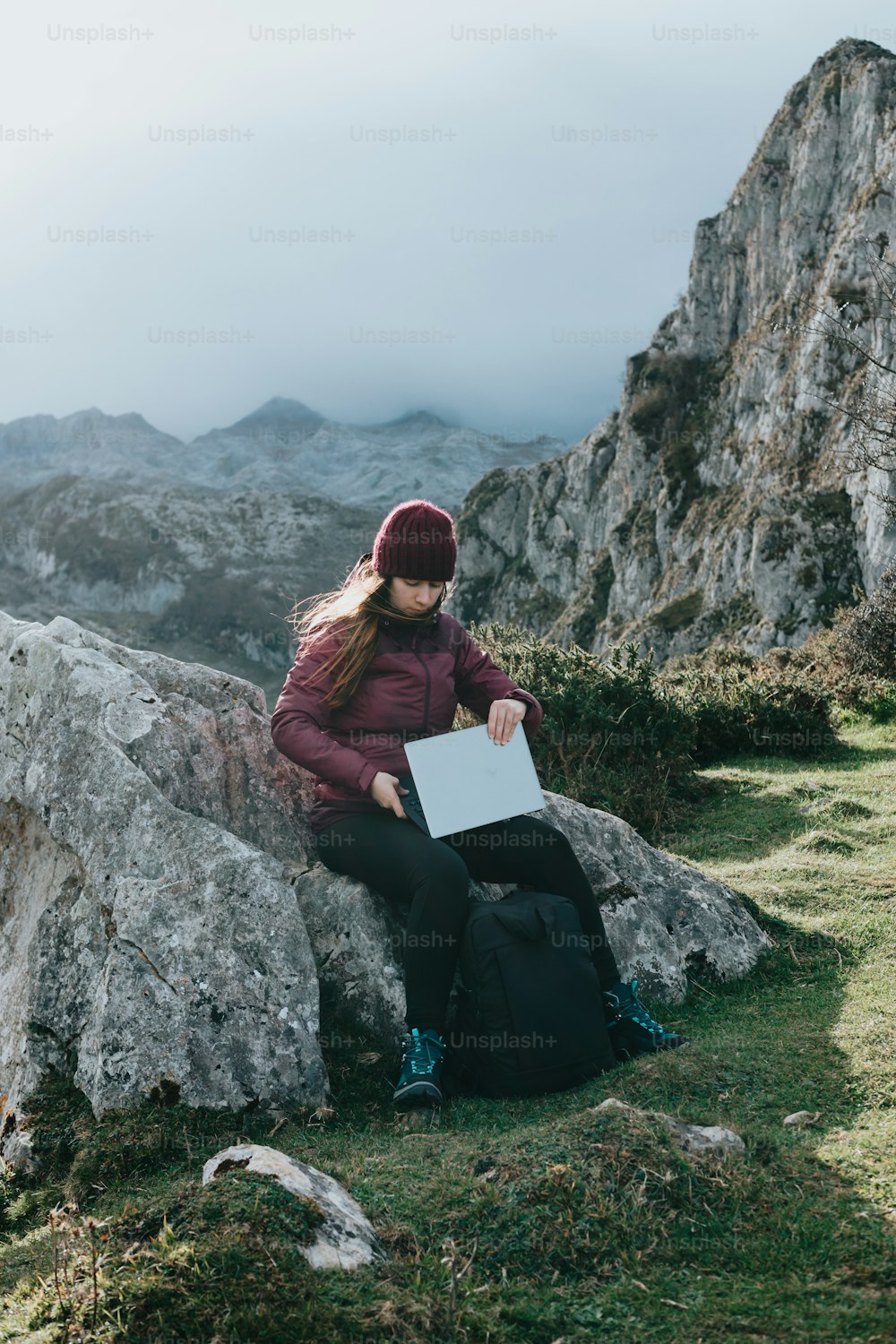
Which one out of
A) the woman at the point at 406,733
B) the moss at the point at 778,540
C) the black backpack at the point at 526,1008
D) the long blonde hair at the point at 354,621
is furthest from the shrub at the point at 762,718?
the moss at the point at 778,540

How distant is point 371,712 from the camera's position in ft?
18.9

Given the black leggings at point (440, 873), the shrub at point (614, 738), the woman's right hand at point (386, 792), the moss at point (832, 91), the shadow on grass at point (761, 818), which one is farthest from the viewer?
the moss at point (832, 91)

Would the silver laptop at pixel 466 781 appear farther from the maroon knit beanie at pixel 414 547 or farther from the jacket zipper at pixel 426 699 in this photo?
the maroon knit beanie at pixel 414 547

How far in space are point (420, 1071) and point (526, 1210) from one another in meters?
1.41

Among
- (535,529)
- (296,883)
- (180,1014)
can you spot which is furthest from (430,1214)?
(535,529)

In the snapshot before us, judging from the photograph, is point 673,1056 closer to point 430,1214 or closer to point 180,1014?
point 430,1214

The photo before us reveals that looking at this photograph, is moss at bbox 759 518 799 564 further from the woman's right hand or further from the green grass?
the woman's right hand

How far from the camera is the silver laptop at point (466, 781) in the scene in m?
5.36

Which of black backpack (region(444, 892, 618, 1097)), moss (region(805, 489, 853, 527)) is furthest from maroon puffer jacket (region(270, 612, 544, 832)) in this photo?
moss (region(805, 489, 853, 527))

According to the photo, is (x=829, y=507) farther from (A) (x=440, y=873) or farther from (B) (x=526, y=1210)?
(B) (x=526, y=1210)

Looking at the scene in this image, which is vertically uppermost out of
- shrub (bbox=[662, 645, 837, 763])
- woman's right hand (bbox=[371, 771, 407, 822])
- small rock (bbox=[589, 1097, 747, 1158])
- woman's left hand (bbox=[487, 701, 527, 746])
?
woman's left hand (bbox=[487, 701, 527, 746])

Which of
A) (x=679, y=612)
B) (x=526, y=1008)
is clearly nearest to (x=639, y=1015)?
(x=526, y=1008)

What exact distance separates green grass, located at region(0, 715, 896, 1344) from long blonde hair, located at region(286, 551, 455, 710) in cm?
199

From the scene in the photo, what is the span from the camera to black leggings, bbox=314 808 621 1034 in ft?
16.1
